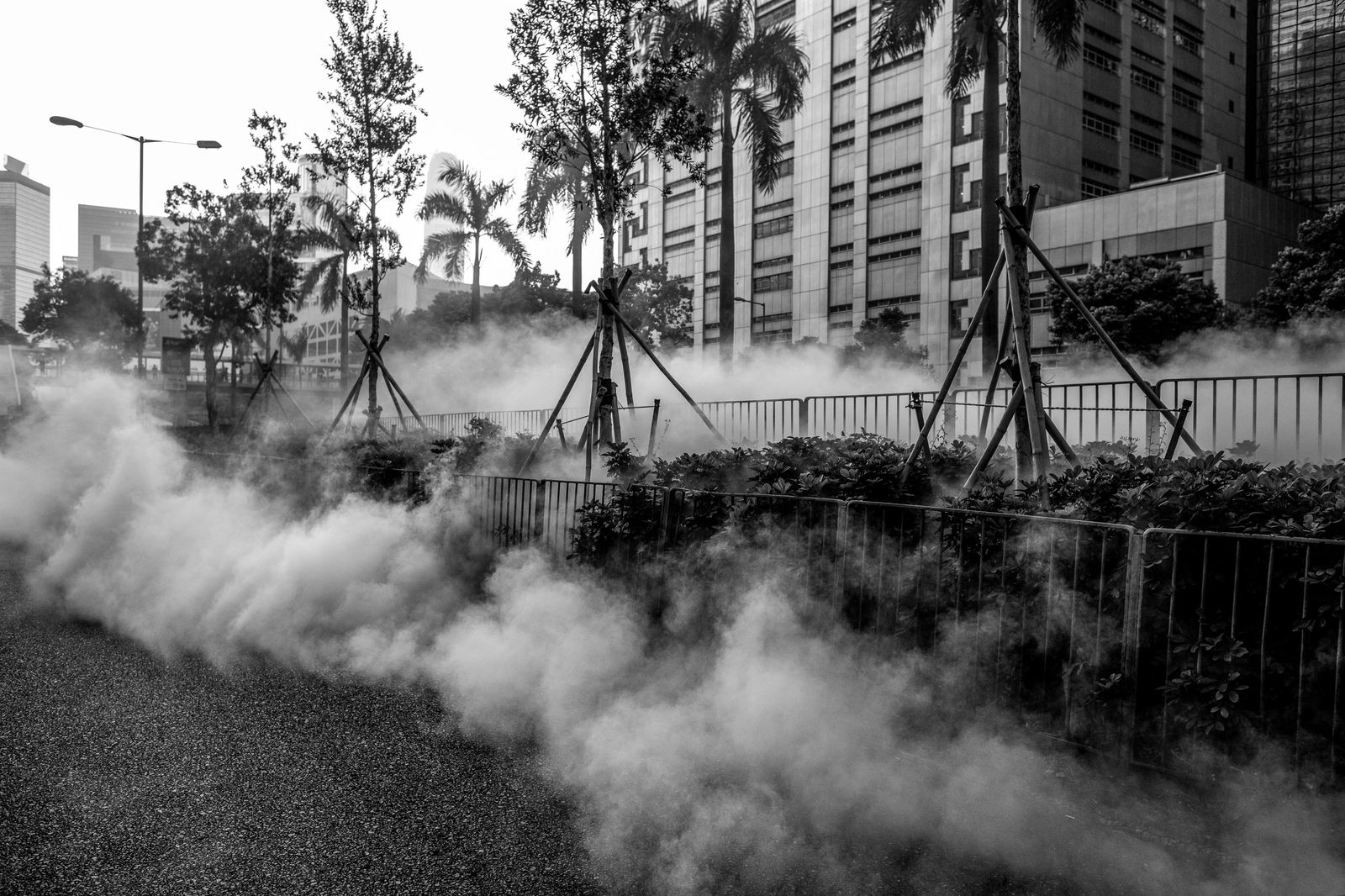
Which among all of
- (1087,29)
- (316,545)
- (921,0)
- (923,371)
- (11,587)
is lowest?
(11,587)

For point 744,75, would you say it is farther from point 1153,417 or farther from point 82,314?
point 82,314

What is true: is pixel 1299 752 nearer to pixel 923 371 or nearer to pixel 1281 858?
pixel 1281 858

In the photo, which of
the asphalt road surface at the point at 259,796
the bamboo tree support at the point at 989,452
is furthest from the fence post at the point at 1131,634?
the asphalt road surface at the point at 259,796

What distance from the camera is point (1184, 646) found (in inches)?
143

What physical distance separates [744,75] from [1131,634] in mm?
17347

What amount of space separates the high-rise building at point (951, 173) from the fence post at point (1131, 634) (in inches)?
1403

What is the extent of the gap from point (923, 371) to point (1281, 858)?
29783 millimetres

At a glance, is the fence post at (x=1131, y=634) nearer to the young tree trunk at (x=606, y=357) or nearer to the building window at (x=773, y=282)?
the young tree trunk at (x=606, y=357)

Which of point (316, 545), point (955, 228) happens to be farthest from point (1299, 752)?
point (955, 228)

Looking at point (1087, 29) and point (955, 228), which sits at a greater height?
point (1087, 29)

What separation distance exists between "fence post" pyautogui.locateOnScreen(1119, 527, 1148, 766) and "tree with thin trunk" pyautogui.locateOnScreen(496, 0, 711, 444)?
26.6ft

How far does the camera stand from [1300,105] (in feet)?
196

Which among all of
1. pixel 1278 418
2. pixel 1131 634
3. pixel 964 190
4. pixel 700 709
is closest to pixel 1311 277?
pixel 964 190

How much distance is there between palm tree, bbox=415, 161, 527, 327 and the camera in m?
29.0
